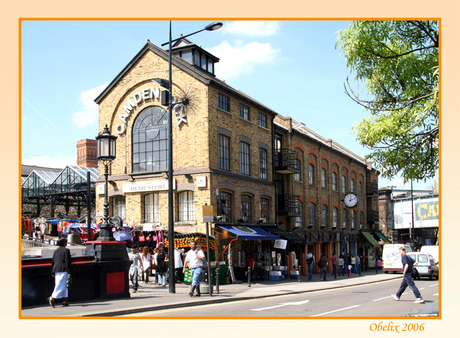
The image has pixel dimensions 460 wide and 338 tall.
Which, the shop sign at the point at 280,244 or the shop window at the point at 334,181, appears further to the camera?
the shop window at the point at 334,181

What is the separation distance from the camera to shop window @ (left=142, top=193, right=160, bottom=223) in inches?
978

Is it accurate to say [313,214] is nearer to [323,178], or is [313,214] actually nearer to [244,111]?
[323,178]

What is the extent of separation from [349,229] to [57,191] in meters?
24.0

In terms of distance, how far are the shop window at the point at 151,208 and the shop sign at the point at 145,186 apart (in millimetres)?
573

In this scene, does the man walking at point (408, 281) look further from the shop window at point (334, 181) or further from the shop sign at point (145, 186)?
the shop window at point (334, 181)

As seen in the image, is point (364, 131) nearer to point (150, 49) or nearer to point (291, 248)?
point (150, 49)

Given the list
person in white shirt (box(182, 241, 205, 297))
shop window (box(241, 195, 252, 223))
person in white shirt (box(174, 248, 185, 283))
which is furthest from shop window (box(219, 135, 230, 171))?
person in white shirt (box(182, 241, 205, 297))

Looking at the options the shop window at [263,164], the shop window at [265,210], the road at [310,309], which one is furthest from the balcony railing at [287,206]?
the road at [310,309]

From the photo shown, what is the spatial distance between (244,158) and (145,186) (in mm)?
5624

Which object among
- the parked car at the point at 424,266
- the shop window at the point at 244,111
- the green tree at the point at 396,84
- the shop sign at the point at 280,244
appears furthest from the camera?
the parked car at the point at 424,266

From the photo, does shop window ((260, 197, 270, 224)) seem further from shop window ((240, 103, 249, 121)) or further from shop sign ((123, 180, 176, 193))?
A: shop sign ((123, 180, 176, 193))

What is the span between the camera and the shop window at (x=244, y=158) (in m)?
26.5

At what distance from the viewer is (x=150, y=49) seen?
25.3 m
